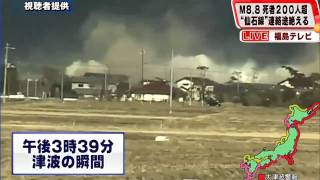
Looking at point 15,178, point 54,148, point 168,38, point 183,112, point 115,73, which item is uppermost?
point 168,38

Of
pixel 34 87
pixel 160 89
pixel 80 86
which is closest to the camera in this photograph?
pixel 34 87

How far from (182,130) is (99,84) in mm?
869

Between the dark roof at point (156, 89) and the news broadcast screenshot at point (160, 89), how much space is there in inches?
0.4

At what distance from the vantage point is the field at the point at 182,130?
13.4 feet

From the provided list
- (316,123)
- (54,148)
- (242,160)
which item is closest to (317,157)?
(316,123)

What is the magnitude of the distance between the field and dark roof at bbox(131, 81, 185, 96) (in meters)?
0.12

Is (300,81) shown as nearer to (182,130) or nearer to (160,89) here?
(182,130)

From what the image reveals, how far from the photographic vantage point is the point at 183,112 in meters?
4.21

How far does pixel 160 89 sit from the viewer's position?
4.23 meters

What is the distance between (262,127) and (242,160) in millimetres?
358

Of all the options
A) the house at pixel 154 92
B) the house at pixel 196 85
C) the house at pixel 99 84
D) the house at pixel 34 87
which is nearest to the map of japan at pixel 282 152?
the house at pixel 196 85

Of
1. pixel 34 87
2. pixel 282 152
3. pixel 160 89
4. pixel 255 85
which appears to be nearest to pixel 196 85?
pixel 160 89

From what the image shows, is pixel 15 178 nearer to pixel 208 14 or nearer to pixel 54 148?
pixel 54 148

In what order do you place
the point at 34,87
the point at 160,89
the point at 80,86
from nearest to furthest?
the point at 34,87 → the point at 80,86 → the point at 160,89
